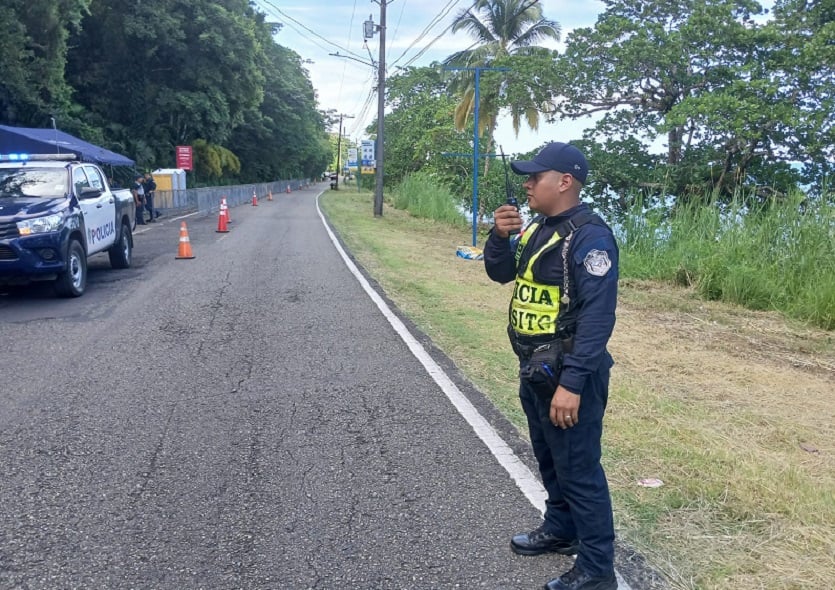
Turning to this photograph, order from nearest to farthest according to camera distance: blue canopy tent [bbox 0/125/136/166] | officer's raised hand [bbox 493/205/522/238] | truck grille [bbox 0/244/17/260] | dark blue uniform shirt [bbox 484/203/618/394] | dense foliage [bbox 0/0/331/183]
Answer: dark blue uniform shirt [bbox 484/203/618/394] → officer's raised hand [bbox 493/205/522/238] → truck grille [bbox 0/244/17/260] → blue canopy tent [bbox 0/125/136/166] → dense foliage [bbox 0/0/331/183]

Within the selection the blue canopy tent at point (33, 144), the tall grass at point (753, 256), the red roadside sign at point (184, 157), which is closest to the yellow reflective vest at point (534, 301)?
the tall grass at point (753, 256)

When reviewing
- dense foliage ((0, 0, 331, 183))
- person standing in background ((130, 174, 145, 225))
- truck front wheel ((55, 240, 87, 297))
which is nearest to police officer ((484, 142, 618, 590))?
truck front wheel ((55, 240, 87, 297))

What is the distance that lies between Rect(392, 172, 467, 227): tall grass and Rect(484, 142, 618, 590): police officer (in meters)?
23.5

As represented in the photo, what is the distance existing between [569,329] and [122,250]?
11.7 metres

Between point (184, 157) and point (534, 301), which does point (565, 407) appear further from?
point (184, 157)

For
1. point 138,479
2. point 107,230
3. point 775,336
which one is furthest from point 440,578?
point 107,230

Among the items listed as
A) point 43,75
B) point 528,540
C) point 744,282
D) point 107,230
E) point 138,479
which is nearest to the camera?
point 528,540

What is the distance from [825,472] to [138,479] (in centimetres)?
413

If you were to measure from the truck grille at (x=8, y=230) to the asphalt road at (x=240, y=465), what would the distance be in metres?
1.10

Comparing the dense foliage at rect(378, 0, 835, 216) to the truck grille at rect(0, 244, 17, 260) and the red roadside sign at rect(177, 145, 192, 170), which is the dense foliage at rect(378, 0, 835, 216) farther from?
the red roadside sign at rect(177, 145, 192, 170)

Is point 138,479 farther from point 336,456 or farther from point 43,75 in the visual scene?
point 43,75

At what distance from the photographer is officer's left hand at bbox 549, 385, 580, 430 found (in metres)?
2.82

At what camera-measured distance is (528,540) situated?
3373 millimetres

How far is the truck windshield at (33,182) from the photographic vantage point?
998cm
